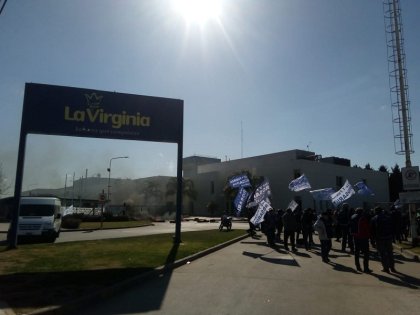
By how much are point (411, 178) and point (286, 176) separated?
59.0 m

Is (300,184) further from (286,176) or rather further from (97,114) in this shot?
(286,176)

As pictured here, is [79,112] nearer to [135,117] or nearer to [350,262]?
[135,117]

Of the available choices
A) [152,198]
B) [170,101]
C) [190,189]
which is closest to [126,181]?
[152,198]

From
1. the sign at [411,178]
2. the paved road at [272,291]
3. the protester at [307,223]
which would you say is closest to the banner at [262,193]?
the protester at [307,223]

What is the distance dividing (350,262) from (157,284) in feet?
23.2

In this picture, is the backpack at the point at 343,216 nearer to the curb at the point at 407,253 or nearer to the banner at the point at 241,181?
the curb at the point at 407,253

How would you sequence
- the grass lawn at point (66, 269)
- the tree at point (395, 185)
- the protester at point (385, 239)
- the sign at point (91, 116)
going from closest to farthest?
the grass lawn at point (66, 269)
the protester at point (385, 239)
the sign at point (91, 116)
the tree at point (395, 185)

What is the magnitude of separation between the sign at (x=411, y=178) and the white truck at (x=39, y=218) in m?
16.8

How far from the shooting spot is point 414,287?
977 cm

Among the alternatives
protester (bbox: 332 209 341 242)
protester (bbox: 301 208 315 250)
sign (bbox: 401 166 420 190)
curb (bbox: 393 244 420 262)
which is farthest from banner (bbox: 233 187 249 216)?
sign (bbox: 401 166 420 190)

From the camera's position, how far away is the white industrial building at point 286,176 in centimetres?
7738

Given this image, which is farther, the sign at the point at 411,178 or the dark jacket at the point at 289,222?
the sign at the point at 411,178

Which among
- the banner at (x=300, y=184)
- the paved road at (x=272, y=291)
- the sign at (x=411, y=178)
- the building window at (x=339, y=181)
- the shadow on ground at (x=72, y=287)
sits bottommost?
the paved road at (x=272, y=291)

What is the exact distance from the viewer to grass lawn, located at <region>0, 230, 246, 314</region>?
8.03 metres
